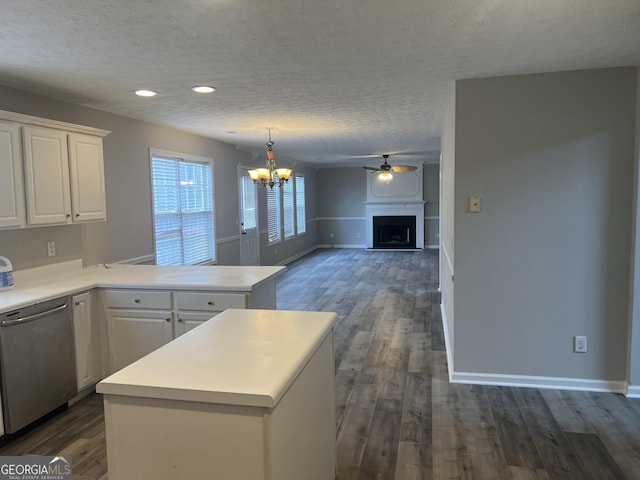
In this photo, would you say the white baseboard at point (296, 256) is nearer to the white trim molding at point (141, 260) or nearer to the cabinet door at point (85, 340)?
the white trim molding at point (141, 260)

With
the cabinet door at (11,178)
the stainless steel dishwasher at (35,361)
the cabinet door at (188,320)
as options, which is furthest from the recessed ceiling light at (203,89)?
the stainless steel dishwasher at (35,361)

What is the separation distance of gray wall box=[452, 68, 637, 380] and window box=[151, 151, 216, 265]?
331 centimetres

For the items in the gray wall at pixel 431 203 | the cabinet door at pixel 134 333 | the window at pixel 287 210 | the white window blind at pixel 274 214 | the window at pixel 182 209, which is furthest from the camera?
the gray wall at pixel 431 203

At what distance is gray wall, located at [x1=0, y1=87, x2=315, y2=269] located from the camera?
11.6ft

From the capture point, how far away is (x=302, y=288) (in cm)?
748

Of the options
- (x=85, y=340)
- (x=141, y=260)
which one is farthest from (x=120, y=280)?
(x=141, y=260)

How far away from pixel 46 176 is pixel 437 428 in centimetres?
319

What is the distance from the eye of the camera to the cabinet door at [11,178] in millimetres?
2994

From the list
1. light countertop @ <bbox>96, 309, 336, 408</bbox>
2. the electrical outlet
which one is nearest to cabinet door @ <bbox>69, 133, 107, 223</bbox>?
light countertop @ <bbox>96, 309, 336, 408</bbox>

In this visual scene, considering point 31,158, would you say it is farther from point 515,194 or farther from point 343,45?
point 515,194

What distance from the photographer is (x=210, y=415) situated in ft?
4.66

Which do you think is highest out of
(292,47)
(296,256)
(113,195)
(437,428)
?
(292,47)

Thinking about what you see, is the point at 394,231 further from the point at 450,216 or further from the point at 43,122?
the point at 43,122

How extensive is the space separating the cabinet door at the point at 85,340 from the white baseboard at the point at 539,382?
2.77 m
